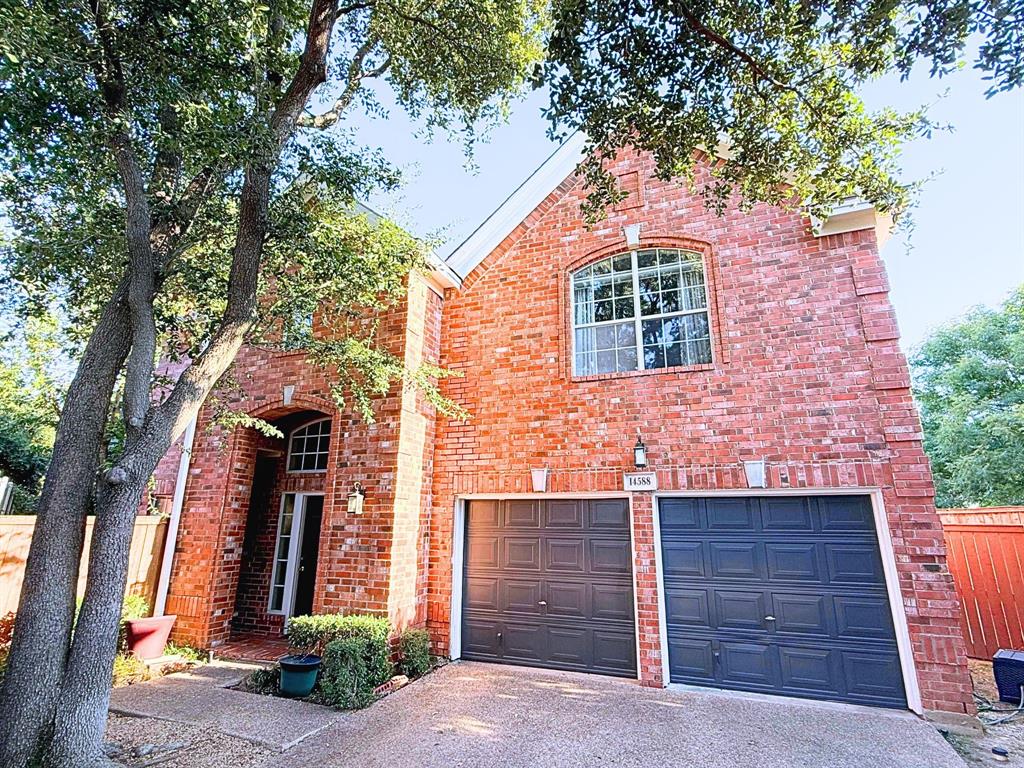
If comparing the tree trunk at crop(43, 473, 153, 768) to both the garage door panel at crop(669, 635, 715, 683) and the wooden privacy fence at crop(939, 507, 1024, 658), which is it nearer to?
the garage door panel at crop(669, 635, 715, 683)

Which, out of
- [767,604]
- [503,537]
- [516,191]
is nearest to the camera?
[767,604]

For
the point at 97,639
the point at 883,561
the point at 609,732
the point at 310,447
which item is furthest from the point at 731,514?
the point at 310,447

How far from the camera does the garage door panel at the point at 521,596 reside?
6480 millimetres

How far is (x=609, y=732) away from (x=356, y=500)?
155 inches

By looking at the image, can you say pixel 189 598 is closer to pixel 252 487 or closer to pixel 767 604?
pixel 252 487

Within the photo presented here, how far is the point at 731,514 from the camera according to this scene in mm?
5914

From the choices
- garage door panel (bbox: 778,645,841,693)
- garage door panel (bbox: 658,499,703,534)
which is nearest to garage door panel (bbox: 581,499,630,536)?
garage door panel (bbox: 658,499,703,534)

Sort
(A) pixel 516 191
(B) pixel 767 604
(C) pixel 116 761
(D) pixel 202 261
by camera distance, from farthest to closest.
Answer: (A) pixel 516 191, (D) pixel 202 261, (B) pixel 767 604, (C) pixel 116 761

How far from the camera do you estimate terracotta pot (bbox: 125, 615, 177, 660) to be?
612 cm

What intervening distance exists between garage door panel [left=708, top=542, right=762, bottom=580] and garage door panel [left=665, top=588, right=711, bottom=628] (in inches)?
12.3

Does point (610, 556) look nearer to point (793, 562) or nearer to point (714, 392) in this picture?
point (793, 562)

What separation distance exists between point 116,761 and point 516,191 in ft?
25.9

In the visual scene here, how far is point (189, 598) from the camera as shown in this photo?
699 centimetres

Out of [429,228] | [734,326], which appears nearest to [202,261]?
[429,228]
